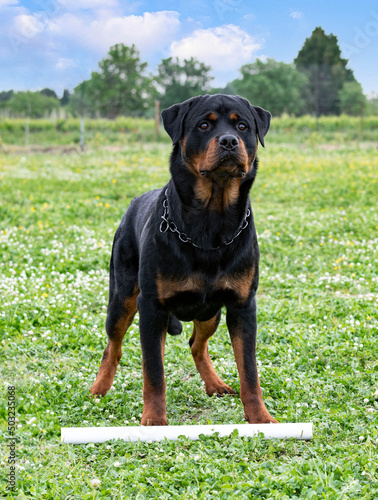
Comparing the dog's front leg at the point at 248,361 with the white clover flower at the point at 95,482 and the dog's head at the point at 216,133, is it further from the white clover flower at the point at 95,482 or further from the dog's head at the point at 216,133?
the white clover flower at the point at 95,482

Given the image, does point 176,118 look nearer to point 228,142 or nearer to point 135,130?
point 228,142

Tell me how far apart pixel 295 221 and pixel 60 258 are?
13.8 feet

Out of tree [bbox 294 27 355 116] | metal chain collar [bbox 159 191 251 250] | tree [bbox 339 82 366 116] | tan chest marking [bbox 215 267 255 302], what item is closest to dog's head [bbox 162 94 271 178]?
metal chain collar [bbox 159 191 251 250]

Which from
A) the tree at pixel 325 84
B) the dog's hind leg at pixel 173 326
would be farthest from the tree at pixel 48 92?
the dog's hind leg at pixel 173 326

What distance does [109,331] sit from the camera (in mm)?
4492

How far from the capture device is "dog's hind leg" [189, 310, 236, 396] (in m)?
4.46

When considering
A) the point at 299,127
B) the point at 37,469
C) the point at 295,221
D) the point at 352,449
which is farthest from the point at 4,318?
the point at 299,127

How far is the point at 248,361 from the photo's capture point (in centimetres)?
381

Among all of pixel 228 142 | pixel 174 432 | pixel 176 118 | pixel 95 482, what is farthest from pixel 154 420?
pixel 176 118

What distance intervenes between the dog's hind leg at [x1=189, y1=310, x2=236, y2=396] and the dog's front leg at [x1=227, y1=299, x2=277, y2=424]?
60 cm

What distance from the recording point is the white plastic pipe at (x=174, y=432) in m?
3.60

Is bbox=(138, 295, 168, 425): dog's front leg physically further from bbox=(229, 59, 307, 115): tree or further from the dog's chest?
bbox=(229, 59, 307, 115): tree

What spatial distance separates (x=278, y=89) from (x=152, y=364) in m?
24.5

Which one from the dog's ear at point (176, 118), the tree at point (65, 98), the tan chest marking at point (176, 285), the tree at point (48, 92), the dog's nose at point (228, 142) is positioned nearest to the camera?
the dog's nose at point (228, 142)
